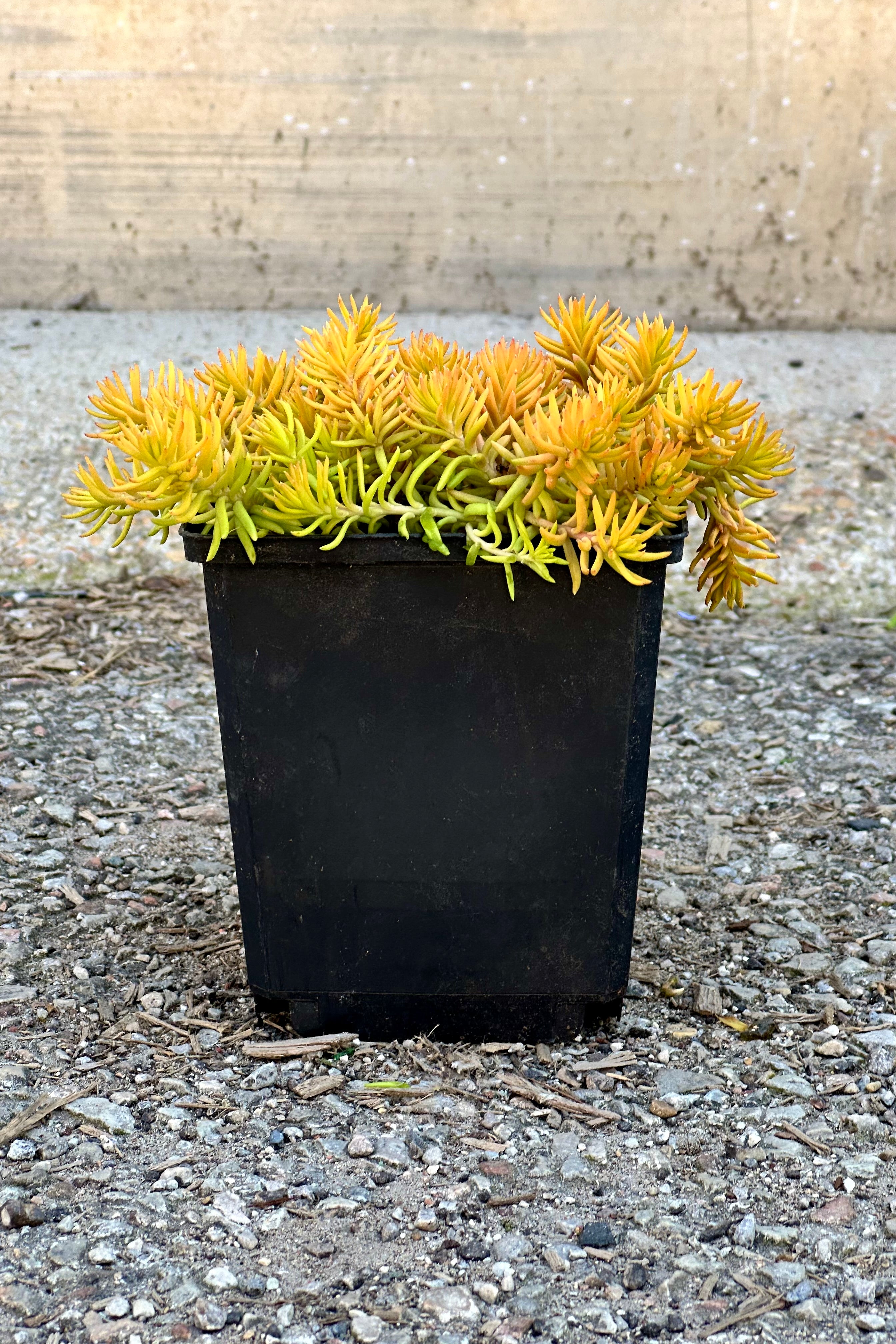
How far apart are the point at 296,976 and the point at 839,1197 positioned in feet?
2.14

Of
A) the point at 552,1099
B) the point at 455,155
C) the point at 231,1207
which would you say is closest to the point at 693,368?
the point at 455,155

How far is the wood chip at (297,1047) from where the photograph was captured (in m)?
1.54

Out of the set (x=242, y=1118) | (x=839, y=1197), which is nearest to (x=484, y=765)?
(x=242, y=1118)

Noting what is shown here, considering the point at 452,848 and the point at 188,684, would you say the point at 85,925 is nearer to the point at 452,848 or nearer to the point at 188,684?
the point at 452,848

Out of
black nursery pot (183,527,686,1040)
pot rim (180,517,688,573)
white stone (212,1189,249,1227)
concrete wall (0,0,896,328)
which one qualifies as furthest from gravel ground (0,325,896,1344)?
concrete wall (0,0,896,328)

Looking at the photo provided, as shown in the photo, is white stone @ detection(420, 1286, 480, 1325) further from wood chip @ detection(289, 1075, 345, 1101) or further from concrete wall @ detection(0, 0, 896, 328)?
concrete wall @ detection(0, 0, 896, 328)

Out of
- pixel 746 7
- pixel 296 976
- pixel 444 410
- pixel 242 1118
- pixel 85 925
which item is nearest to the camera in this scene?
pixel 444 410

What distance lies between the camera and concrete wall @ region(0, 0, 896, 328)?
3.93 m

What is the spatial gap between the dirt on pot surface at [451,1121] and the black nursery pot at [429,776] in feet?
0.39

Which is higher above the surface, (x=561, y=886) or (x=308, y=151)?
(x=308, y=151)

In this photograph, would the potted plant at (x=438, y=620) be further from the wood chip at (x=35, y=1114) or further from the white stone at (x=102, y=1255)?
the white stone at (x=102, y=1255)

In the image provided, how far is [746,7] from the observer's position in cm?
391

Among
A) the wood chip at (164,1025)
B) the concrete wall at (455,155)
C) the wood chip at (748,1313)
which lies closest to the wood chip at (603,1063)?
the wood chip at (748,1313)

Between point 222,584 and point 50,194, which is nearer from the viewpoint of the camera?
point 222,584
